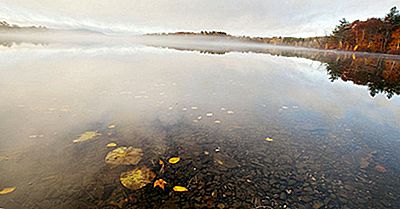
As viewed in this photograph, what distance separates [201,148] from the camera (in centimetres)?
593

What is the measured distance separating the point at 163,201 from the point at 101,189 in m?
1.36

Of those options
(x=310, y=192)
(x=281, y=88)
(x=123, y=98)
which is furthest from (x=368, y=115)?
(x=123, y=98)

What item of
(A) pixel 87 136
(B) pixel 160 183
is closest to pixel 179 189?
(B) pixel 160 183

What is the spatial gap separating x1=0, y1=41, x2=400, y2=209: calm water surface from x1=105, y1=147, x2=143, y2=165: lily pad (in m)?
0.18

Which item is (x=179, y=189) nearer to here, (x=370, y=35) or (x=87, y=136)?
(x=87, y=136)

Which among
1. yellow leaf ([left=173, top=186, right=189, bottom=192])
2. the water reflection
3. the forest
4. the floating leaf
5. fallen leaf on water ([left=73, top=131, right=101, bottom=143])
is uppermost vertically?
the forest

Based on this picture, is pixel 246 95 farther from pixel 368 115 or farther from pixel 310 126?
pixel 368 115

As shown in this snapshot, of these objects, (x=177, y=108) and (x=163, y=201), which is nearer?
(x=163, y=201)

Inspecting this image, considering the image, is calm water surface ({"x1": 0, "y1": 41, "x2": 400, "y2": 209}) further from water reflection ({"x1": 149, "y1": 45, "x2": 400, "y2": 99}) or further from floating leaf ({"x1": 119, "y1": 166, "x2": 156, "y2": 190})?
water reflection ({"x1": 149, "y1": 45, "x2": 400, "y2": 99})

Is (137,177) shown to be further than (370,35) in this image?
No

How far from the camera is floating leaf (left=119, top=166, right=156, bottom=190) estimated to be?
4.29 metres

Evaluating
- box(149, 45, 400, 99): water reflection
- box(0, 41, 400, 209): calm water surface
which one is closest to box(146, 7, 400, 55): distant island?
box(149, 45, 400, 99): water reflection

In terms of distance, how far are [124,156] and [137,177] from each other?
1.02m

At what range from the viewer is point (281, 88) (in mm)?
13672
